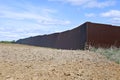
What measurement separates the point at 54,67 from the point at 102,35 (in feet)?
24.5

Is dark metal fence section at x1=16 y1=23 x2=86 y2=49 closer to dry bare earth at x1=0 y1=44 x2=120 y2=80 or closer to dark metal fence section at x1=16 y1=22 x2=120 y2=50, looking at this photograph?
dark metal fence section at x1=16 y1=22 x2=120 y2=50

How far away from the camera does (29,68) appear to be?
10.3m

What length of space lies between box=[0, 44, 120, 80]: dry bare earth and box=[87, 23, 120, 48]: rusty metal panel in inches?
163

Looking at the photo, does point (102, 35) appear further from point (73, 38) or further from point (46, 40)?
point (46, 40)

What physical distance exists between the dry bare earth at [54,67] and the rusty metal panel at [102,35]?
4.14 m

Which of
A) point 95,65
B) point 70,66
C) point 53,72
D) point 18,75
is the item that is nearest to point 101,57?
point 95,65

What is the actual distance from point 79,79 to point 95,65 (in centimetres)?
184

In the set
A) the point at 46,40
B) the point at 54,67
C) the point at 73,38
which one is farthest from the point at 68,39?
the point at 54,67

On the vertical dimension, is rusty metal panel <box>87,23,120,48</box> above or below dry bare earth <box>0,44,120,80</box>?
above

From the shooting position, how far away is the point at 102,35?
1756 centimetres

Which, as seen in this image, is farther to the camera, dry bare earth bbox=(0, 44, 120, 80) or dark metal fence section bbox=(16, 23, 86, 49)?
dark metal fence section bbox=(16, 23, 86, 49)

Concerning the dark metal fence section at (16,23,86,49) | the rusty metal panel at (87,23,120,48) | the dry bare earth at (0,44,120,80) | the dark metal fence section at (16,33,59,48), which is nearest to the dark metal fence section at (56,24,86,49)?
the dark metal fence section at (16,23,86,49)

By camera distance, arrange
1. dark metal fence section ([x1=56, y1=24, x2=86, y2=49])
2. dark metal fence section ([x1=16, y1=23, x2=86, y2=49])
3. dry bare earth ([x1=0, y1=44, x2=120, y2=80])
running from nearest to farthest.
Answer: dry bare earth ([x1=0, y1=44, x2=120, y2=80]) → dark metal fence section ([x1=56, y1=24, x2=86, y2=49]) → dark metal fence section ([x1=16, y1=23, x2=86, y2=49])

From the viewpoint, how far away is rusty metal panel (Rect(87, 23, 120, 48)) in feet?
55.7
